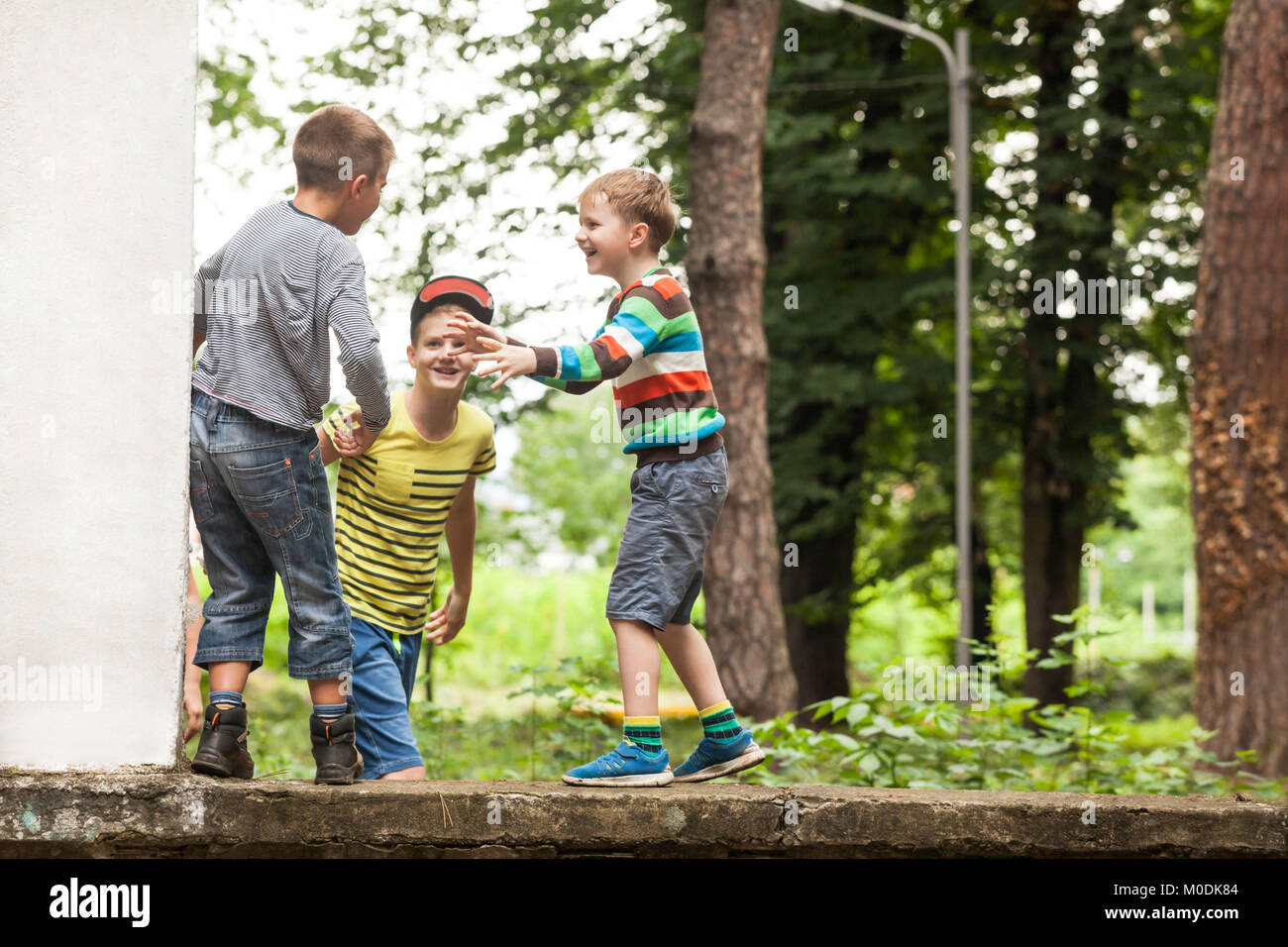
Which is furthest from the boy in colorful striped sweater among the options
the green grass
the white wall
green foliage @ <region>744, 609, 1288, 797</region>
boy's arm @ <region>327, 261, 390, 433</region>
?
green foliage @ <region>744, 609, 1288, 797</region>

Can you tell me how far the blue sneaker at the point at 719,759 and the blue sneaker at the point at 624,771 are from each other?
159 mm

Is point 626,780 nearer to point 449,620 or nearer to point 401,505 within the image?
point 449,620

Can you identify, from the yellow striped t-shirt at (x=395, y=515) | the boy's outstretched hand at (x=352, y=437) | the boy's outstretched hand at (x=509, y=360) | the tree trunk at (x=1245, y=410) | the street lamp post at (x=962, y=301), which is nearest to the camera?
the boy's outstretched hand at (x=509, y=360)

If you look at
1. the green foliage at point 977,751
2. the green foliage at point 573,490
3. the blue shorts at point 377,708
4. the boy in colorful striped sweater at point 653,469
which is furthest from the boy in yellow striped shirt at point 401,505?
the green foliage at point 573,490

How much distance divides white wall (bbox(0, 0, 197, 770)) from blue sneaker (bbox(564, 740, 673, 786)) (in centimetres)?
113

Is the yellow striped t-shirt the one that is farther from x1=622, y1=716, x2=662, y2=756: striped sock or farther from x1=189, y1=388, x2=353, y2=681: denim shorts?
x1=622, y1=716, x2=662, y2=756: striped sock

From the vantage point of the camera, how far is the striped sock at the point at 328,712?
10.6ft

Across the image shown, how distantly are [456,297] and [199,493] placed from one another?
3.27ft

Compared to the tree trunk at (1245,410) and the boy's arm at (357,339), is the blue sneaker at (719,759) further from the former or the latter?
the tree trunk at (1245,410)

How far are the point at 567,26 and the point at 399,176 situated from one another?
219cm

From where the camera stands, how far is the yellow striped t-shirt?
3.78m

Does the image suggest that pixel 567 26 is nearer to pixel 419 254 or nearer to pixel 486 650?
pixel 419 254

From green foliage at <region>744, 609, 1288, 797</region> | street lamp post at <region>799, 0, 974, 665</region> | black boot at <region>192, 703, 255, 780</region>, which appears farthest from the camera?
street lamp post at <region>799, 0, 974, 665</region>

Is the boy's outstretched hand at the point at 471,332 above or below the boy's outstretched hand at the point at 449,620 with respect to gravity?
above
